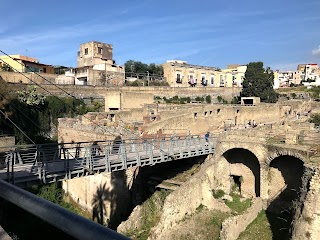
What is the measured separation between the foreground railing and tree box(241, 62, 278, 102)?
45584 millimetres

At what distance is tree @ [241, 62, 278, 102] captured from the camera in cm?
4491

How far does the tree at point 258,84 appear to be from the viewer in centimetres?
4491

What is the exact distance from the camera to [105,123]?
71.4 feet

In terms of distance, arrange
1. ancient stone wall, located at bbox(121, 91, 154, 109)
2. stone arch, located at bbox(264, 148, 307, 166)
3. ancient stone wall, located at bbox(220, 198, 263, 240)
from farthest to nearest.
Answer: ancient stone wall, located at bbox(121, 91, 154, 109) → stone arch, located at bbox(264, 148, 307, 166) → ancient stone wall, located at bbox(220, 198, 263, 240)

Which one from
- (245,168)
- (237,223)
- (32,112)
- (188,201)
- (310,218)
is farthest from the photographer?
(32,112)

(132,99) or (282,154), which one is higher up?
(132,99)

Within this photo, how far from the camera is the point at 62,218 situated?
1.45 meters

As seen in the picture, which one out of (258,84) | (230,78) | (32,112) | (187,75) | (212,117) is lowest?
(212,117)

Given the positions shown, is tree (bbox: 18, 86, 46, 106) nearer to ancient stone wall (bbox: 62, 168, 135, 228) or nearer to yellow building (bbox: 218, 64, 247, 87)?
ancient stone wall (bbox: 62, 168, 135, 228)

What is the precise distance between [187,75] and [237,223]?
38.4 m

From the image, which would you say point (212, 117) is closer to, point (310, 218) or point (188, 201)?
point (188, 201)

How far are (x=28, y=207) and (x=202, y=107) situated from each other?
24361 mm

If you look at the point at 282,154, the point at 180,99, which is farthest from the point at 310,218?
the point at 180,99

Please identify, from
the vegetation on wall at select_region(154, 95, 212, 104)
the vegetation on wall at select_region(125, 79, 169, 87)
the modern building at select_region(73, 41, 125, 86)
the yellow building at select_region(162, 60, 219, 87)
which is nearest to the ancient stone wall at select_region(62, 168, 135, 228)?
the vegetation on wall at select_region(154, 95, 212, 104)
